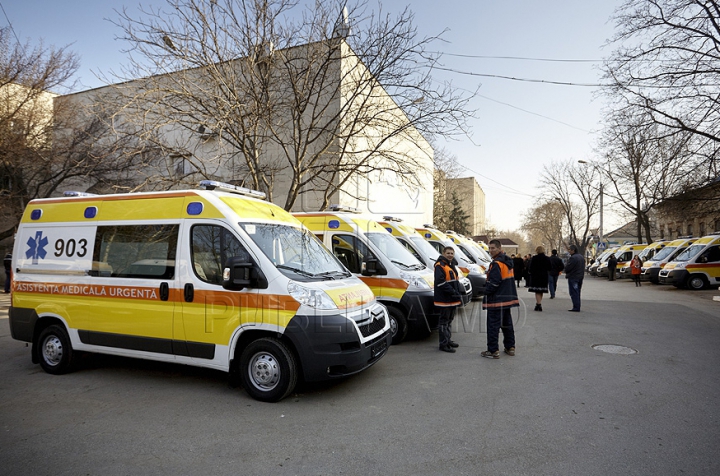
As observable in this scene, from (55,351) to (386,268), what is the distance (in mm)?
5267

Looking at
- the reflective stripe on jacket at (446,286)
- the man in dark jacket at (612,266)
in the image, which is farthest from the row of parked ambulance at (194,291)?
the man in dark jacket at (612,266)

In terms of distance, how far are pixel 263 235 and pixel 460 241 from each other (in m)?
11.4

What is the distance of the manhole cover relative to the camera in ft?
23.8

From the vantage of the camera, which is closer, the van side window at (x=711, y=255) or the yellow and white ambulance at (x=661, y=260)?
the van side window at (x=711, y=255)

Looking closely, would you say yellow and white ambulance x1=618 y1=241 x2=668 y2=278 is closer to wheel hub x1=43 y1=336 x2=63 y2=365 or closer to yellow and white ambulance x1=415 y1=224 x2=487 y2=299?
yellow and white ambulance x1=415 y1=224 x2=487 y2=299

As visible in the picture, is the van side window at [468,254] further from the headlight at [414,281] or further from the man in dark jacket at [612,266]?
the man in dark jacket at [612,266]

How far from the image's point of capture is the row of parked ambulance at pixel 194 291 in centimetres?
491

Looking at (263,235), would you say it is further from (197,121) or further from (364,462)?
(197,121)

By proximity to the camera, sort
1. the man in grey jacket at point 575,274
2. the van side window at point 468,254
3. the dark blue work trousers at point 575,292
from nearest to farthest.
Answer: the man in grey jacket at point 575,274 < the dark blue work trousers at point 575,292 < the van side window at point 468,254

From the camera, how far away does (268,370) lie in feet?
16.3

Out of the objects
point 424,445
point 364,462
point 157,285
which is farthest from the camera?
point 157,285

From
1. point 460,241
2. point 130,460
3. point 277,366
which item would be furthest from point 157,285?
point 460,241

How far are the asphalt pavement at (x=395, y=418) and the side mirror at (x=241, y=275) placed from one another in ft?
4.50

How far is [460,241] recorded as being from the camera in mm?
15758
